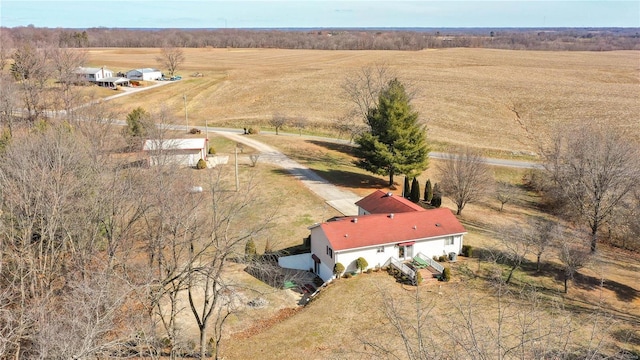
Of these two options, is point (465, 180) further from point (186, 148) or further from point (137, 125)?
point (137, 125)

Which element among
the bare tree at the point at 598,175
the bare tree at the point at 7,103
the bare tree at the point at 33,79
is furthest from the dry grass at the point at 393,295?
the bare tree at the point at 33,79

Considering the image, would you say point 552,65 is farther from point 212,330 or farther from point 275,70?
point 212,330

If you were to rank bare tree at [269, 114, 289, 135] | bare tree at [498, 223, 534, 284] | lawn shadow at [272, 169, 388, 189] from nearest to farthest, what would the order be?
bare tree at [498, 223, 534, 284]
lawn shadow at [272, 169, 388, 189]
bare tree at [269, 114, 289, 135]

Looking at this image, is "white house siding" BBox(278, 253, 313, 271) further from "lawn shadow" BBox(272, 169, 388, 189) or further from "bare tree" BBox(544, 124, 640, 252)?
"bare tree" BBox(544, 124, 640, 252)

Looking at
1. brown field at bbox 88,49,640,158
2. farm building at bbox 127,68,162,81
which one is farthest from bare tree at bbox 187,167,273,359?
farm building at bbox 127,68,162,81

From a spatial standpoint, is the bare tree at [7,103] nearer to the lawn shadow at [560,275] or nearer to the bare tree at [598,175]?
the lawn shadow at [560,275]

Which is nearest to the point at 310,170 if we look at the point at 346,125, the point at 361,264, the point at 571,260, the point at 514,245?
the point at 346,125
